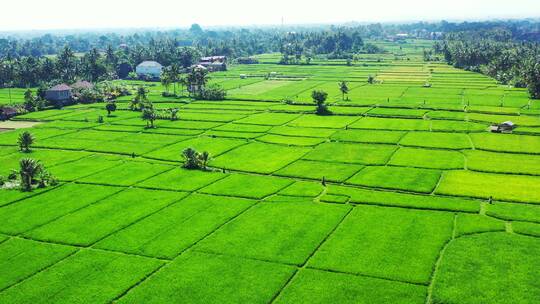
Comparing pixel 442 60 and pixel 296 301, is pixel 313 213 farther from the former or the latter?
pixel 442 60

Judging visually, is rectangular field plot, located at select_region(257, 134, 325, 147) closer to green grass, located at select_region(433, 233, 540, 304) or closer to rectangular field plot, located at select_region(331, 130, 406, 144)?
rectangular field plot, located at select_region(331, 130, 406, 144)

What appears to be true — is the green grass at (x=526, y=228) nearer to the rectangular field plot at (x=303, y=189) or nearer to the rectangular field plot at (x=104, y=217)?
the rectangular field plot at (x=303, y=189)

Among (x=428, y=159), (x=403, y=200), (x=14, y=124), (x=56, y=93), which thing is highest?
(x=56, y=93)

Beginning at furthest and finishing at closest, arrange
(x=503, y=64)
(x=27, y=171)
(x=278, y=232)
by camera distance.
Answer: (x=503, y=64), (x=27, y=171), (x=278, y=232)

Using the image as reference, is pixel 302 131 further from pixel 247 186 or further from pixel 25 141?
pixel 25 141

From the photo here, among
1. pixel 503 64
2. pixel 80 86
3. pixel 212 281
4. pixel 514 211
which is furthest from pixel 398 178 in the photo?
pixel 503 64

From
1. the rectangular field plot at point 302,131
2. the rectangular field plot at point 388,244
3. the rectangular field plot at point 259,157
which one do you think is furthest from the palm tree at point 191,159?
the rectangular field plot at point 388,244
